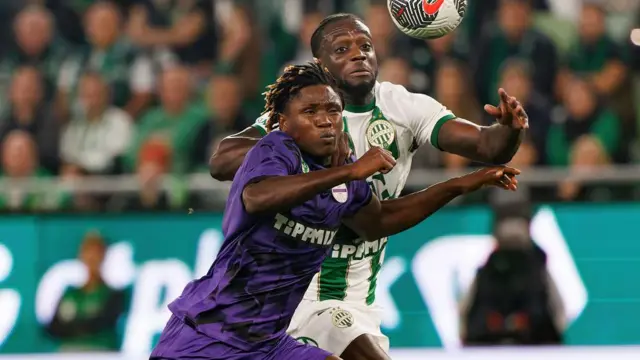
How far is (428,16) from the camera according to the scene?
5699 mm

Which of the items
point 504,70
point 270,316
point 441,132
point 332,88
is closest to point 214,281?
point 270,316

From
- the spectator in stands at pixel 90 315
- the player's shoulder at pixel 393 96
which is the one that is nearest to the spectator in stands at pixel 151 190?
the spectator in stands at pixel 90 315

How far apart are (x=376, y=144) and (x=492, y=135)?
0.59 metres

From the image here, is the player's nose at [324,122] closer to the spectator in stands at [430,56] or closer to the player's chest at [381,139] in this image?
the player's chest at [381,139]

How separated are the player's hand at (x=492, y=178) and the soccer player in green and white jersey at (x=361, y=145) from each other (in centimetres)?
42

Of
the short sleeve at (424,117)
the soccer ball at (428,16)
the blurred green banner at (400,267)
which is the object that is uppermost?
the soccer ball at (428,16)

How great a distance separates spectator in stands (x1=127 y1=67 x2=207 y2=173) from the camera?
10.3m

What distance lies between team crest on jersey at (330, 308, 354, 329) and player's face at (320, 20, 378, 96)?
104cm

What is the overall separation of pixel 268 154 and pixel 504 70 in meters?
5.64

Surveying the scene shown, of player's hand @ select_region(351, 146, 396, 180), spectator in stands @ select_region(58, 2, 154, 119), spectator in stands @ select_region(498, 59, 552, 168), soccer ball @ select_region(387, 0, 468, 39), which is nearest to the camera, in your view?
player's hand @ select_region(351, 146, 396, 180)

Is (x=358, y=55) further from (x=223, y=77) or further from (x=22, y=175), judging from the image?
(x=22, y=175)

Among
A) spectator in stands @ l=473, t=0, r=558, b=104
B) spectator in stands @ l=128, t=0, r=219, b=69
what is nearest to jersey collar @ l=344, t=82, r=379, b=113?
spectator in stands @ l=473, t=0, r=558, b=104

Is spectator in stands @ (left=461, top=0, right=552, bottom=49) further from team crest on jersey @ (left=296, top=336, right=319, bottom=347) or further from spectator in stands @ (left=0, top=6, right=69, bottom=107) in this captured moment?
team crest on jersey @ (left=296, top=336, right=319, bottom=347)

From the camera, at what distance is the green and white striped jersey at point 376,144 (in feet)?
18.8
